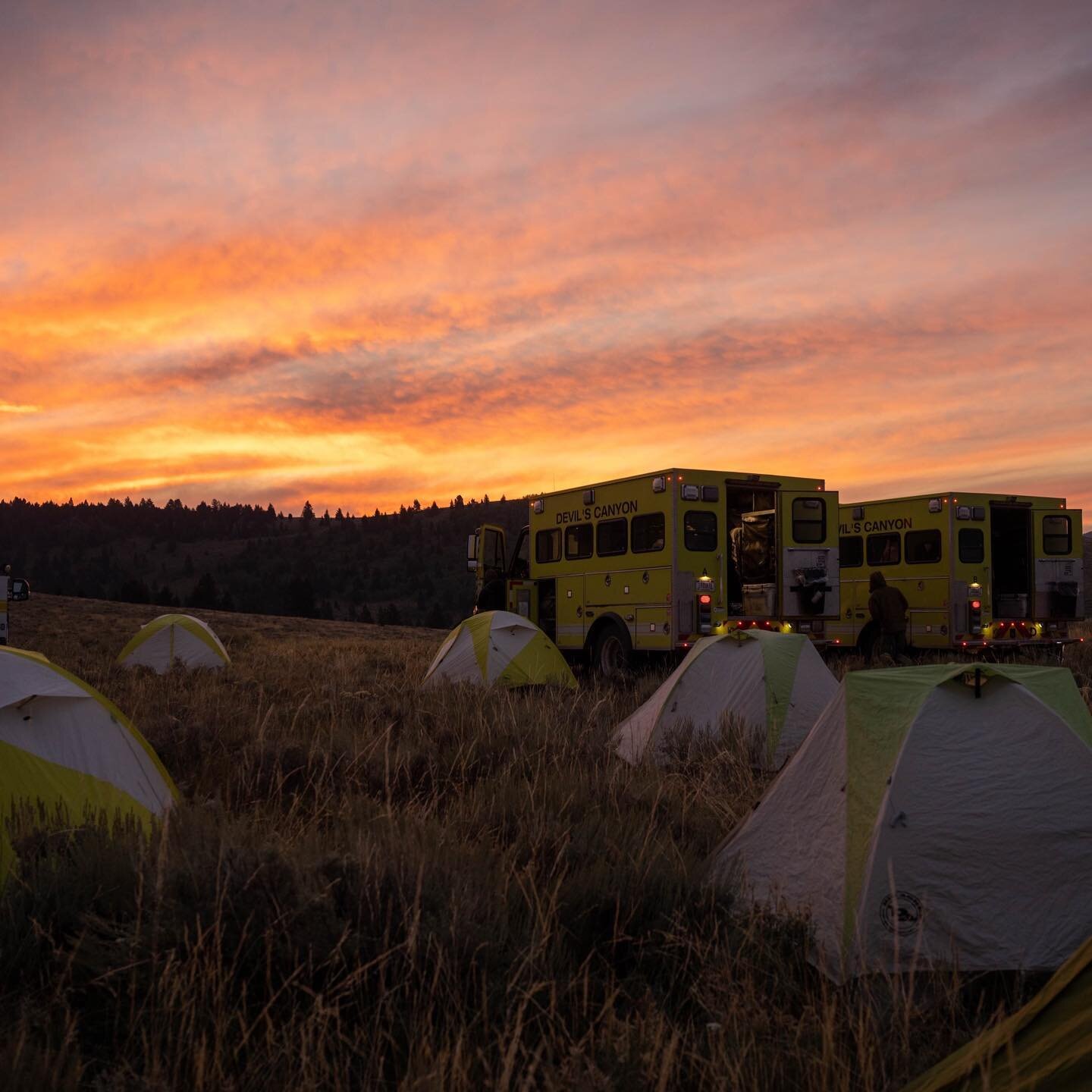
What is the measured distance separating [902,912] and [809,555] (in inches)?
420

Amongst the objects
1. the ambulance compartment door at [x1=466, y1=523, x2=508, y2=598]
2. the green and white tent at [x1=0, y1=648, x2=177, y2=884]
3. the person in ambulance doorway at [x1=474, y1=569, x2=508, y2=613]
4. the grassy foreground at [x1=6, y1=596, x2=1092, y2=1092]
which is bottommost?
the grassy foreground at [x1=6, y1=596, x2=1092, y2=1092]

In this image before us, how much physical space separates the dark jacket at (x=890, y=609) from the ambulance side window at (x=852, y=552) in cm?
261

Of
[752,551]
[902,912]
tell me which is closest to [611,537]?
[752,551]

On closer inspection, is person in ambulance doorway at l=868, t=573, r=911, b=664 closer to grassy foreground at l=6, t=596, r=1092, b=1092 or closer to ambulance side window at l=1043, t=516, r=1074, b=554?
ambulance side window at l=1043, t=516, r=1074, b=554

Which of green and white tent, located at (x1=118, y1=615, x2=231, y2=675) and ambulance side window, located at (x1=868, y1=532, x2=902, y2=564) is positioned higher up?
ambulance side window, located at (x1=868, y1=532, x2=902, y2=564)

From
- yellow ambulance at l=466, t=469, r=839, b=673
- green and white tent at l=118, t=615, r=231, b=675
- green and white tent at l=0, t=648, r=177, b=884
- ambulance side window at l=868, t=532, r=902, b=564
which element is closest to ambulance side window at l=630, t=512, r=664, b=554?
yellow ambulance at l=466, t=469, r=839, b=673

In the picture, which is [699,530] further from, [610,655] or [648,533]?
[610,655]

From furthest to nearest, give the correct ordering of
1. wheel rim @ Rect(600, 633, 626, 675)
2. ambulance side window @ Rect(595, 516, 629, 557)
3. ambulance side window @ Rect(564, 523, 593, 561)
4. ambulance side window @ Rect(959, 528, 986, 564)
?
ambulance side window @ Rect(959, 528, 986, 564) → ambulance side window @ Rect(564, 523, 593, 561) → wheel rim @ Rect(600, 633, 626, 675) → ambulance side window @ Rect(595, 516, 629, 557)

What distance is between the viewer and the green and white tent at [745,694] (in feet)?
25.7

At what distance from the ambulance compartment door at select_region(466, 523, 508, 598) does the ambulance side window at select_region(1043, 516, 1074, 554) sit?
9357mm

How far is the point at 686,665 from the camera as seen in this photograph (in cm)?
A: 833

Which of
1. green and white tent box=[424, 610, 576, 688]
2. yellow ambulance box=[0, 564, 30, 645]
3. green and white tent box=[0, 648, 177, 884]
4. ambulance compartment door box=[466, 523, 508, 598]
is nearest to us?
green and white tent box=[0, 648, 177, 884]

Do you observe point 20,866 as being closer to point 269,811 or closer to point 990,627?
point 269,811

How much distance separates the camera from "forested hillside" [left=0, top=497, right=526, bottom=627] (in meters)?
103
